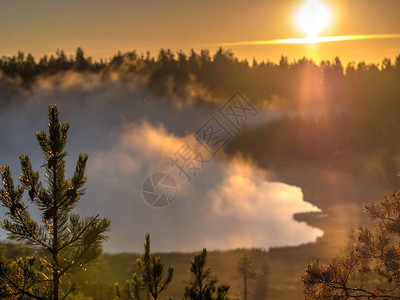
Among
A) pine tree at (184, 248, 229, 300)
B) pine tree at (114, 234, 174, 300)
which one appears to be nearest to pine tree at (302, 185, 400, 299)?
pine tree at (184, 248, 229, 300)

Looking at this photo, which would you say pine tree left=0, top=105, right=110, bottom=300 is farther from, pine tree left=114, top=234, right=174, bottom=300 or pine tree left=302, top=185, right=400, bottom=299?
Result: pine tree left=302, top=185, right=400, bottom=299

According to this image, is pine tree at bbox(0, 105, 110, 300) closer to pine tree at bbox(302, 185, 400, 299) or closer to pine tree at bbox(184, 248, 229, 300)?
pine tree at bbox(184, 248, 229, 300)

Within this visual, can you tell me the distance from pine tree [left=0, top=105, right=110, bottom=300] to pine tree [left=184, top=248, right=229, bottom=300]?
12.0 ft

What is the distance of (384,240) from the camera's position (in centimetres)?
1427

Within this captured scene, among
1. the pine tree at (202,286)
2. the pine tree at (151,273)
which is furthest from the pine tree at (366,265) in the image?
the pine tree at (151,273)

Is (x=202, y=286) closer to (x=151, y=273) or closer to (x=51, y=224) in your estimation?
(x=151, y=273)

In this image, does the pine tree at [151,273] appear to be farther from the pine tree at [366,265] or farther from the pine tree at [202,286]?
the pine tree at [366,265]

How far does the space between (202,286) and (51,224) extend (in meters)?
6.07

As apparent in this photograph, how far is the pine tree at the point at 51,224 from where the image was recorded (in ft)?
44.7

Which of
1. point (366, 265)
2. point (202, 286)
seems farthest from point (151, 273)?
point (366, 265)

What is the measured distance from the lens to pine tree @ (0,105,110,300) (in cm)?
1361

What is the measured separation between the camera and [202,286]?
15.2 m

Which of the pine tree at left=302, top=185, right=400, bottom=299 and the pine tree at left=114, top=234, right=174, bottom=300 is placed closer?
the pine tree at left=302, top=185, right=400, bottom=299

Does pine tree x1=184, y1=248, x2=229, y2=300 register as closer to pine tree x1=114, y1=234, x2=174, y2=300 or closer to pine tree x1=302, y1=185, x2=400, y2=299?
pine tree x1=114, y1=234, x2=174, y2=300
